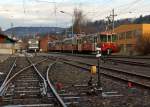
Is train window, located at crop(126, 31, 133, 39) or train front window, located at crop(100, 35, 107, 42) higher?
train front window, located at crop(100, 35, 107, 42)

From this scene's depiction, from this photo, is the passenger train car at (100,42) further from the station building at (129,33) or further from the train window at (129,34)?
the train window at (129,34)

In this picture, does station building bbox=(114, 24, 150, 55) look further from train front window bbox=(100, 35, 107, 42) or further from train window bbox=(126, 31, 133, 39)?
Result: train front window bbox=(100, 35, 107, 42)

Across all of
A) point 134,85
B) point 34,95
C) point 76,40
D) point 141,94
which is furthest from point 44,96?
point 76,40

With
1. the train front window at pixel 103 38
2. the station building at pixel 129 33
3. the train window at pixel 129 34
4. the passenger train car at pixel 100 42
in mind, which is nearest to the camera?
the passenger train car at pixel 100 42

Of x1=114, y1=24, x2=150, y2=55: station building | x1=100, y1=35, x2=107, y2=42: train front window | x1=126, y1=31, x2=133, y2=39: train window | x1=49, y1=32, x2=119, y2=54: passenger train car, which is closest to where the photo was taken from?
x1=49, y1=32, x2=119, y2=54: passenger train car

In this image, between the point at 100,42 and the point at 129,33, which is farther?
the point at 129,33

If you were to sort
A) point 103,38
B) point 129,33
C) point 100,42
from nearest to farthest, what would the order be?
point 100,42, point 103,38, point 129,33

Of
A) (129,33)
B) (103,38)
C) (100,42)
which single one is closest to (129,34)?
(129,33)

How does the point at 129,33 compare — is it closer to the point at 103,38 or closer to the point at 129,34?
the point at 129,34

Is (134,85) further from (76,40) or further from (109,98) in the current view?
(76,40)

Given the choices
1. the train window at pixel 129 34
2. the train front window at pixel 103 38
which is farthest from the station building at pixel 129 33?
the train front window at pixel 103 38

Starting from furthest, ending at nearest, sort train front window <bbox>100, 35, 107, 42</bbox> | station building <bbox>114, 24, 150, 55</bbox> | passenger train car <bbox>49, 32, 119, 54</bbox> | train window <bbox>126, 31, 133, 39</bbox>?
train window <bbox>126, 31, 133, 39</bbox> → station building <bbox>114, 24, 150, 55</bbox> → train front window <bbox>100, 35, 107, 42</bbox> → passenger train car <bbox>49, 32, 119, 54</bbox>

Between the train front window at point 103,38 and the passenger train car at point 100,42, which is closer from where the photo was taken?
the passenger train car at point 100,42

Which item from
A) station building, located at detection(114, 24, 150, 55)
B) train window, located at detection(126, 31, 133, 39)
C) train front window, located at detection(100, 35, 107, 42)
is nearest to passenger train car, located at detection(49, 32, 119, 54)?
train front window, located at detection(100, 35, 107, 42)
